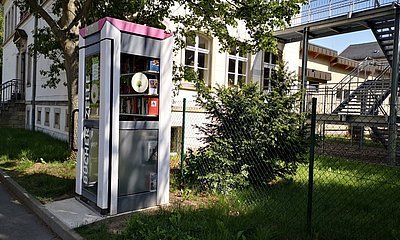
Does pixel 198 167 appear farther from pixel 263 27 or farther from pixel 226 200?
pixel 263 27

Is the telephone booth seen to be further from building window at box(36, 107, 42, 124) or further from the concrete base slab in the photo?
building window at box(36, 107, 42, 124)

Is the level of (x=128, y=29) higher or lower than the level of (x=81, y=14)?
lower

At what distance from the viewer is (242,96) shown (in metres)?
6.50

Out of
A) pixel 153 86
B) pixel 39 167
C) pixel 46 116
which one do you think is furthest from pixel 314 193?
pixel 46 116

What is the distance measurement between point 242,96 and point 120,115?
227cm

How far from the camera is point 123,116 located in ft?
18.7

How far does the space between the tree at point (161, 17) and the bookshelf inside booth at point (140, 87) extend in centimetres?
300

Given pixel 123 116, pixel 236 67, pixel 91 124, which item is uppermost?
pixel 236 67

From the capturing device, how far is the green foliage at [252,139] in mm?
6262

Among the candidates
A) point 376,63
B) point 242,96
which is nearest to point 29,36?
point 242,96

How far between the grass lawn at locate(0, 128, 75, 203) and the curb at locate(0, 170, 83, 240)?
4.8 inches

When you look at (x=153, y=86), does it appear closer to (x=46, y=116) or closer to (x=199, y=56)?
(x=199, y=56)

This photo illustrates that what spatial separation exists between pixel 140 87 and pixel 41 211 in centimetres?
250

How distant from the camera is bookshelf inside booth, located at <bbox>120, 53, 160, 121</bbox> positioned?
5617 millimetres
